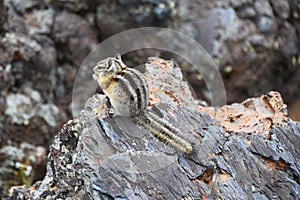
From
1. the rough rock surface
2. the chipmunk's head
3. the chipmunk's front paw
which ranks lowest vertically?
the rough rock surface

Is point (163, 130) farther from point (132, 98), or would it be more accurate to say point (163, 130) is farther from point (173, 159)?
point (132, 98)

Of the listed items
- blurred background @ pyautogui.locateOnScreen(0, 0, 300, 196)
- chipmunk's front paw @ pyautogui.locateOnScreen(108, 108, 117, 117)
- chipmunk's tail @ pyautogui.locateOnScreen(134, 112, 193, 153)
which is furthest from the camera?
blurred background @ pyautogui.locateOnScreen(0, 0, 300, 196)

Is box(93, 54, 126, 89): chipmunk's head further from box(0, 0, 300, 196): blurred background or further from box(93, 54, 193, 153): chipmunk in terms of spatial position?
box(0, 0, 300, 196): blurred background

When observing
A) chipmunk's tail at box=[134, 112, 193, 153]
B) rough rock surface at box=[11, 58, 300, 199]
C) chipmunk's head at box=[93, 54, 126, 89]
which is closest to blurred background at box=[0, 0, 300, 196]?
rough rock surface at box=[11, 58, 300, 199]

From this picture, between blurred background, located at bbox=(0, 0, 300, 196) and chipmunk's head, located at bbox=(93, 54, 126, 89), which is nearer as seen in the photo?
chipmunk's head, located at bbox=(93, 54, 126, 89)

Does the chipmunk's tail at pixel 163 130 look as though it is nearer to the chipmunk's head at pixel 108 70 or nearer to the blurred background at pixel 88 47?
the chipmunk's head at pixel 108 70

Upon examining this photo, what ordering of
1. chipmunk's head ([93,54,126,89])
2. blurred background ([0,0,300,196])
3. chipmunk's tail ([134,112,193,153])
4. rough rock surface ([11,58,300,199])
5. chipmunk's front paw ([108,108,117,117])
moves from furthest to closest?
1. blurred background ([0,0,300,196])
2. chipmunk's head ([93,54,126,89])
3. chipmunk's front paw ([108,108,117,117])
4. chipmunk's tail ([134,112,193,153])
5. rough rock surface ([11,58,300,199])

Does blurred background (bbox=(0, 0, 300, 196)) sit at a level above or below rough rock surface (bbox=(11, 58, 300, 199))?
above
